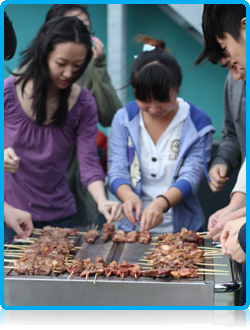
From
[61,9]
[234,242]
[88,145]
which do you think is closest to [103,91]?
[61,9]

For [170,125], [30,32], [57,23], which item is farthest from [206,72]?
[57,23]

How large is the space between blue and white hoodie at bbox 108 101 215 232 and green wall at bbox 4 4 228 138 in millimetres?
3172

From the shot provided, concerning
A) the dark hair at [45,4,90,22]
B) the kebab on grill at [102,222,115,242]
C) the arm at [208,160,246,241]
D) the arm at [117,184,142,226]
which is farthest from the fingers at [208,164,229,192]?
the dark hair at [45,4,90,22]

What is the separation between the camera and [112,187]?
2.87 meters

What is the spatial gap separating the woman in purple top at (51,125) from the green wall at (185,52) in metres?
3.29

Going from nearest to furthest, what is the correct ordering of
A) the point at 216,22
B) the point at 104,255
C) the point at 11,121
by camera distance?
1. the point at 216,22
2. the point at 104,255
3. the point at 11,121

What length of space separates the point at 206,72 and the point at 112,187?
389 centimetres

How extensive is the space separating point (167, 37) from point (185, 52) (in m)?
0.37

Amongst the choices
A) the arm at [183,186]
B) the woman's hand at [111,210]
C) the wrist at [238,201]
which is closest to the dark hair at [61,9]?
the arm at [183,186]

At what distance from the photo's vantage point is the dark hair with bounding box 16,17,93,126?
8.53ft

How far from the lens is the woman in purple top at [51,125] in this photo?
2.62m

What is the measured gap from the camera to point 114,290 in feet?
5.82

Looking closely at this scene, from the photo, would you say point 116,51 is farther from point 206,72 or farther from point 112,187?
point 112,187

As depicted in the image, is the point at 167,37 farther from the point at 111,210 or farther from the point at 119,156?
the point at 111,210
